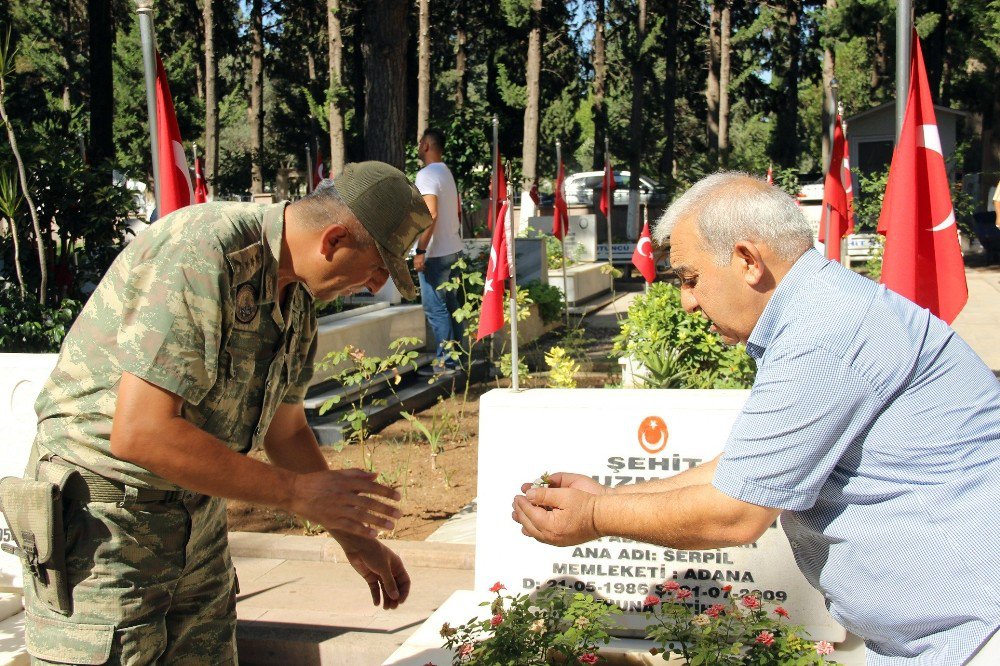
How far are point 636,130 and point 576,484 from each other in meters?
28.2

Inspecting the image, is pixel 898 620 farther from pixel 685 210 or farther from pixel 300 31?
pixel 300 31

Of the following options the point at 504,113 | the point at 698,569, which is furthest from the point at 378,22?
the point at 504,113

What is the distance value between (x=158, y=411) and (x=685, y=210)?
125 centimetres

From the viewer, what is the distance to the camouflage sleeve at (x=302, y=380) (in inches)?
114

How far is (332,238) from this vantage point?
2455 mm

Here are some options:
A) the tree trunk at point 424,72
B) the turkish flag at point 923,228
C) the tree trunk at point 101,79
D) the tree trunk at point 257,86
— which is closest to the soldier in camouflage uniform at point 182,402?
the turkish flag at point 923,228

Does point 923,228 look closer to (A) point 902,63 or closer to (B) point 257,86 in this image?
(A) point 902,63

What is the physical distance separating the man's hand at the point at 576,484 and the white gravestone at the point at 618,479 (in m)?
1.05

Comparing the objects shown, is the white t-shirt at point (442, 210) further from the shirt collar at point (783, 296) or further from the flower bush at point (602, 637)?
the shirt collar at point (783, 296)

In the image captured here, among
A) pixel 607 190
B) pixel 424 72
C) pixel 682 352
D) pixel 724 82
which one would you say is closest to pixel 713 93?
pixel 724 82

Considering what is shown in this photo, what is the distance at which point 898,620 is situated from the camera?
1870 millimetres

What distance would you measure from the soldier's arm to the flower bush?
846 mm

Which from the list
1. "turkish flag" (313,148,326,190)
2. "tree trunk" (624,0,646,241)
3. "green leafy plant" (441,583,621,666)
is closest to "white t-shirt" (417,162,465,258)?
"green leafy plant" (441,583,621,666)

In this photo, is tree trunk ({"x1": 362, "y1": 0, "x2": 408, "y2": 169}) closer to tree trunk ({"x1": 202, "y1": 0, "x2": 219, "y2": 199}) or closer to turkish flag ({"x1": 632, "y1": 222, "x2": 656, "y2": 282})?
turkish flag ({"x1": 632, "y1": 222, "x2": 656, "y2": 282})
